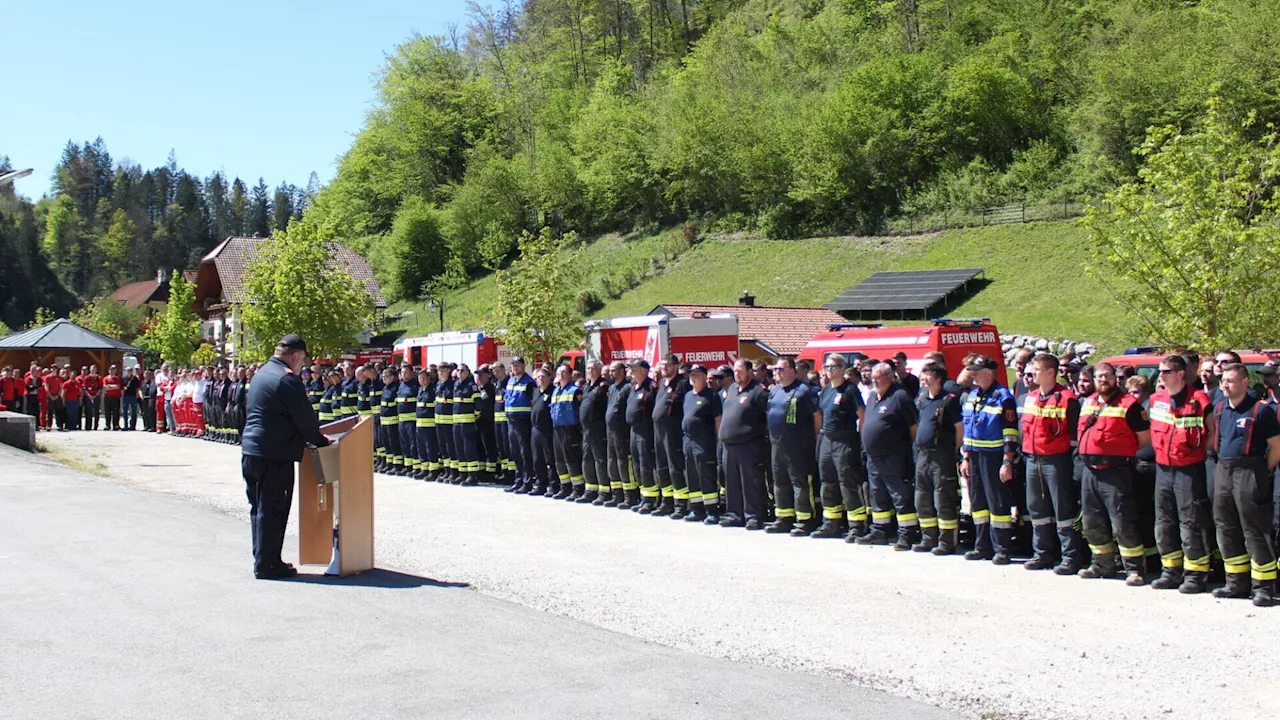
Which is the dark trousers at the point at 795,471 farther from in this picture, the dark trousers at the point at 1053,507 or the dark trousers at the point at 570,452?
the dark trousers at the point at 570,452

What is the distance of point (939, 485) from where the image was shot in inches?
396

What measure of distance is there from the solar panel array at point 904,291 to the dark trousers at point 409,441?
81.7 ft

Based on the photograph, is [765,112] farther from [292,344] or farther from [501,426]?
[292,344]

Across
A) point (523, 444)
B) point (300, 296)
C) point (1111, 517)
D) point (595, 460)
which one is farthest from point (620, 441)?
point (300, 296)

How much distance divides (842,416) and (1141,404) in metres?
3.02

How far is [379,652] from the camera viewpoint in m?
6.33

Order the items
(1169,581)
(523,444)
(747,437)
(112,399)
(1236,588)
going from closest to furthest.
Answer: (1236,588)
(1169,581)
(747,437)
(523,444)
(112,399)

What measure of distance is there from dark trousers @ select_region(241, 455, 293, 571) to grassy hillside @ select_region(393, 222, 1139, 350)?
2109 cm

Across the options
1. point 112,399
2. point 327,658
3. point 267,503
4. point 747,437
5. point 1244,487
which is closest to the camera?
point 327,658

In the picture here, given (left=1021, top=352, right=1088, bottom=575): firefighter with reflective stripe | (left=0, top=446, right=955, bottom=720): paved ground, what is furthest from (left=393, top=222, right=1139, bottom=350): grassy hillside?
(left=0, top=446, right=955, bottom=720): paved ground

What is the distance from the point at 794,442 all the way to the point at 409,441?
900 centimetres

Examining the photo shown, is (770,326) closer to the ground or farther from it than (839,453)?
farther from it

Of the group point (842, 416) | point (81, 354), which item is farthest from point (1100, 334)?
point (81, 354)

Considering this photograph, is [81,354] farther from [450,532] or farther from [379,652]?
[379,652]
